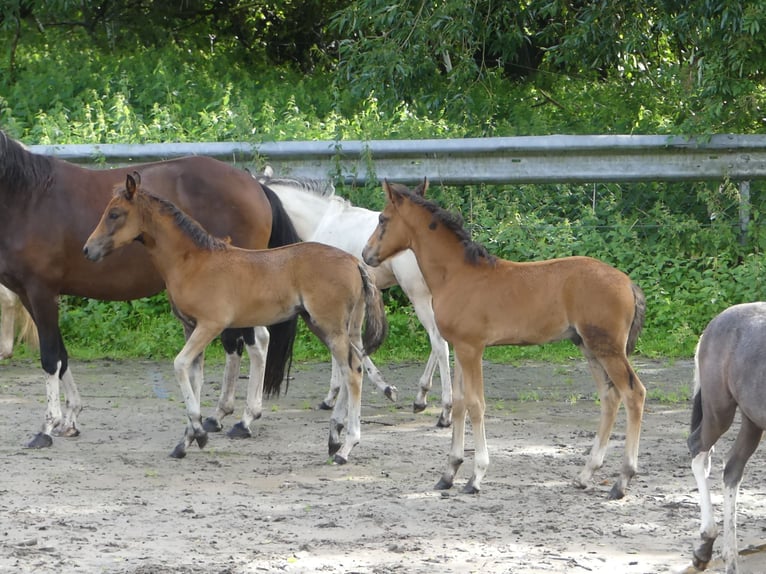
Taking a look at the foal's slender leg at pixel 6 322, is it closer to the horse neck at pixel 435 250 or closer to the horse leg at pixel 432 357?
the horse leg at pixel 432 357

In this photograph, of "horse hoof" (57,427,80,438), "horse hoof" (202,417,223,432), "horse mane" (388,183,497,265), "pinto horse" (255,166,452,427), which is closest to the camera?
"horse mane" (388,183,497,265)

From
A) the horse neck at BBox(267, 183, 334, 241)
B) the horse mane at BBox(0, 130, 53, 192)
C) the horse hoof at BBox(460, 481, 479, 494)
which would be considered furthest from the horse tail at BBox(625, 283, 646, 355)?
the horse mane at BBox(0, 130, 53, 192)

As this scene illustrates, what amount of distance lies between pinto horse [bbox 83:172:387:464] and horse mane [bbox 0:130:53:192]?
43.3 inches

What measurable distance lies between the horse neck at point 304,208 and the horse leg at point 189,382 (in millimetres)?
2426

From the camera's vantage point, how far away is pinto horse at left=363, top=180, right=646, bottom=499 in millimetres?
6938

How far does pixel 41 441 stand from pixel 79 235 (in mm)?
1591

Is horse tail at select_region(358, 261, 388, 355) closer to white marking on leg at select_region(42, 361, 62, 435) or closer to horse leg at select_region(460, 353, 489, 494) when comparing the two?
horse leg at select_region(460, 353, 489, 494)

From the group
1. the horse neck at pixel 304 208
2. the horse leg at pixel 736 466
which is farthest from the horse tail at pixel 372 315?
the horse leg at pixel 736 466

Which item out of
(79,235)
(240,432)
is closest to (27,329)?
(79,235)

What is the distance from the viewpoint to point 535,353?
1107 cm

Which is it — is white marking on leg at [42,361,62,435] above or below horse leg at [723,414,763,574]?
below

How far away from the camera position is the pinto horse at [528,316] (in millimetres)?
6938

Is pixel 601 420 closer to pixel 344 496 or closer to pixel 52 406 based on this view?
pixel 344 496

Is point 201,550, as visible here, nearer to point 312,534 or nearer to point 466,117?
point 312,534
